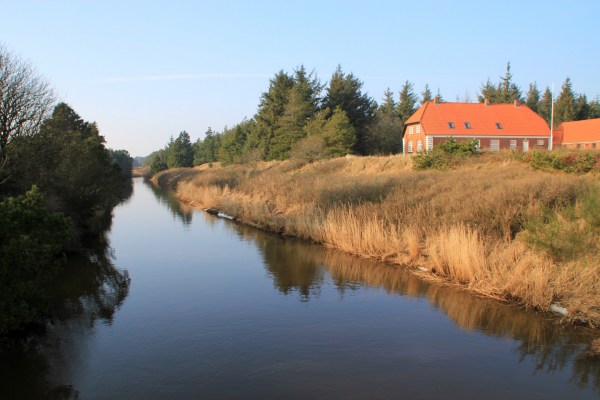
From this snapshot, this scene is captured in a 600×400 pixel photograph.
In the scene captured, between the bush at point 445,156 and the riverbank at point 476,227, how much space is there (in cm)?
329

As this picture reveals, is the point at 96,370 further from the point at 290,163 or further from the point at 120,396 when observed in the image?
the point at 290,163

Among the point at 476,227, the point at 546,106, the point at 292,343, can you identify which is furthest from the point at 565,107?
the point at 292,343

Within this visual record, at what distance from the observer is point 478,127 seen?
48.9 m

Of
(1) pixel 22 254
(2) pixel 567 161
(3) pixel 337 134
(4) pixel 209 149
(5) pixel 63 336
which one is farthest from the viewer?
(4) pixel 209 149

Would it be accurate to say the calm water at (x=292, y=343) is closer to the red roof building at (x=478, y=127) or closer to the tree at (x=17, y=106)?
the tree at (x=17, y=106)

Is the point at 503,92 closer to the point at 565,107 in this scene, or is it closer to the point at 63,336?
the point at 565,107

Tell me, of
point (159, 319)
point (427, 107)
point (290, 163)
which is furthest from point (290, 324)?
point (427, 107)

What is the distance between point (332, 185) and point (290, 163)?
844 inches

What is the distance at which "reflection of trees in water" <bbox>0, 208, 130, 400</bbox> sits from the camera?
691 centimetres

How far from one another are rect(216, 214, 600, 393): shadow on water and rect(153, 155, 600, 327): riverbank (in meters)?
0.36

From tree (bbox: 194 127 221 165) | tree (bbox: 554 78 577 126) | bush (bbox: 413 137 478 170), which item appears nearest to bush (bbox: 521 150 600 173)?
bush (bbox: 413 137 478 170)

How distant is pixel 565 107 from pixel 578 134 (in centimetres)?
1539

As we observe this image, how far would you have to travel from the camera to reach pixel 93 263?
1586cm

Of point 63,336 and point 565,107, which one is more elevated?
point 565,107
